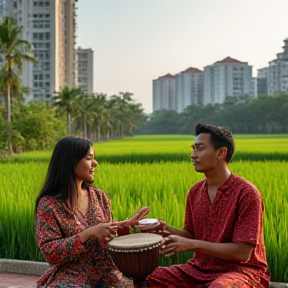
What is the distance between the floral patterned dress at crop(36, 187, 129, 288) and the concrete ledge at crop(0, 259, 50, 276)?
6.63 ft

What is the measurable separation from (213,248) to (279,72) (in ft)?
378

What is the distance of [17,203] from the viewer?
6367 mm

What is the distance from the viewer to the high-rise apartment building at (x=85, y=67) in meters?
134

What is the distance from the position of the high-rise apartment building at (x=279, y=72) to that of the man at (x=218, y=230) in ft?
363

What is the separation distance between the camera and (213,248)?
9.05 ft

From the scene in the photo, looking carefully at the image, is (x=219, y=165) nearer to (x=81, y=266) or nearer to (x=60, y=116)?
(x=81, y=266)

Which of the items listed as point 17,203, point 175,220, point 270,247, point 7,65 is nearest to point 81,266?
point 270,247

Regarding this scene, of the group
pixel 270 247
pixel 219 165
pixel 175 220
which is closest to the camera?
pixel 219 165

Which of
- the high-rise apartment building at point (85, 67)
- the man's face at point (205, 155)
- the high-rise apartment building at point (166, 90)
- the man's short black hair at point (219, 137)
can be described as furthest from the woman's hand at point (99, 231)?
the high-rise apartment building at point (166, 90)

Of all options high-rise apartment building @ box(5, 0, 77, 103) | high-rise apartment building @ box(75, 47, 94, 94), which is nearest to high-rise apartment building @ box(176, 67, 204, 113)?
high-rise apartment building @ box(75, 47, 94, 94)

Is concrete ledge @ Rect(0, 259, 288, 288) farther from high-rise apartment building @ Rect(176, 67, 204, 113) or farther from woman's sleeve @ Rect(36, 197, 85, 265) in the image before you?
high-rise apartment building @ Rect(176, 67, 204, 113)

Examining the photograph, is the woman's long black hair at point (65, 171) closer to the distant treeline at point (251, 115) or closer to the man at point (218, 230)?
the man at point (218, 230)

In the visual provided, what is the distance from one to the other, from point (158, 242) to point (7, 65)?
30207 millimetres

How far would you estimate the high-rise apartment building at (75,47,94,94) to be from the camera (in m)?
134
